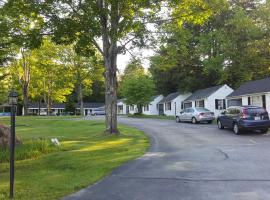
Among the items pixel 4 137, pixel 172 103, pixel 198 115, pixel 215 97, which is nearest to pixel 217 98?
pixel 215 97

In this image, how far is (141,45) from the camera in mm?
25469

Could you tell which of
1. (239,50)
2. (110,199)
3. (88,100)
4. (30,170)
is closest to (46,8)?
(30,170)

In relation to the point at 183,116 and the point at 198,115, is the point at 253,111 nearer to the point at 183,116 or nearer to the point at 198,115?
the point at 198,115

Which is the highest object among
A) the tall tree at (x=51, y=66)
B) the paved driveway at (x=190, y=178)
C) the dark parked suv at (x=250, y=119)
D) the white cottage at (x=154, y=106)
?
the tall tree at (x=51, y=66)

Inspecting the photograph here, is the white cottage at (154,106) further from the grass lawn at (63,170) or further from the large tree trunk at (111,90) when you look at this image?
the grass lawn at (63,170)

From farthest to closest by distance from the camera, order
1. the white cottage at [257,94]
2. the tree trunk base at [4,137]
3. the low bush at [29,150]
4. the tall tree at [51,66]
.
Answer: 1. the tall tree at [51,66]
2. the white cottage at [257,94]
3. the tree trunk base at [4,137]
4. the low bush at [29,150]

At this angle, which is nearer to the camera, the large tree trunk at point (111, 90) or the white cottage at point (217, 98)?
the large tree trunk at point (111, 90)

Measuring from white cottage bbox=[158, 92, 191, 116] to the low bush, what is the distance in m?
46.2

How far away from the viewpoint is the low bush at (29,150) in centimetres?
1372

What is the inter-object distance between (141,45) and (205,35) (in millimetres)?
30609

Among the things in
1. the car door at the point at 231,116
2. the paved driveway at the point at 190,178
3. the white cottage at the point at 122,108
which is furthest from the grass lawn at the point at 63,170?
the white cottage at the point at 122,108

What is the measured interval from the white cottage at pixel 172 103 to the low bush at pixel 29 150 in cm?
4625

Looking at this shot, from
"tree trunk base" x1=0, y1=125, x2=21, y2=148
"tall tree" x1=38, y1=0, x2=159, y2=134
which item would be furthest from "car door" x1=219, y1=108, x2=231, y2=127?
"tree trunk base" x1=0, y1=125, x2=21, y2=148

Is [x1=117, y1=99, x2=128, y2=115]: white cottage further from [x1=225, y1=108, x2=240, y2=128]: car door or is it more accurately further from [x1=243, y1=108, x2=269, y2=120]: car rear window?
[x1=243, y1=108, x2=269, y2=120]: car rear window
